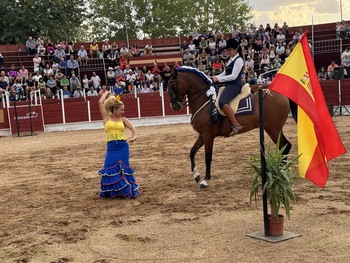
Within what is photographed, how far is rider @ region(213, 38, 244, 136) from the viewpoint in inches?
293

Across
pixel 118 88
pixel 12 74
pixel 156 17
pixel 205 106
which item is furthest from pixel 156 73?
pixel 156 17

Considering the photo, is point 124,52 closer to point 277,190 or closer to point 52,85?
point 52,85

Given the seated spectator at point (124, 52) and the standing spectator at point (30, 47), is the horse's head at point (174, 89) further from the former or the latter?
the standing spectator at point (30, 47)

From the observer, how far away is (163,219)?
228 inches

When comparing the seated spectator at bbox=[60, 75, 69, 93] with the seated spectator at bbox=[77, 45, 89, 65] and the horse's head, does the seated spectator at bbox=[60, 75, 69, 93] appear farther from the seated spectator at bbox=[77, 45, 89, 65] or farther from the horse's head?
the horse's head

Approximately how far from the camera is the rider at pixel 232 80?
293 inches

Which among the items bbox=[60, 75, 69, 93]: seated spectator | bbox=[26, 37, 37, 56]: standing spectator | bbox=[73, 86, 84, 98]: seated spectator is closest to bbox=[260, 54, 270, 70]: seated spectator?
bbox=[73, 86, 84, 98]: seated spectator

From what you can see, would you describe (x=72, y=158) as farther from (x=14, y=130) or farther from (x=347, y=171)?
(x=14, y=130)

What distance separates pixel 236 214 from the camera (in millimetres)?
5805

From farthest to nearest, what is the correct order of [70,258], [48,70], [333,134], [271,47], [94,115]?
[271,47]
[48,70]
[94,115]
[333,134]
[70,258]

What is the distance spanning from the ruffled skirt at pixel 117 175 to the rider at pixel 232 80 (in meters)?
1.69

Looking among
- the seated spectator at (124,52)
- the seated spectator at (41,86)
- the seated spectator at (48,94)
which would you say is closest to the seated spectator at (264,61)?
the seated spectator at (124,52)

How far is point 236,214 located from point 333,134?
147 centimetres

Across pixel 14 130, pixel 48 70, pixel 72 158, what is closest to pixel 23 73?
pixel 48 70
